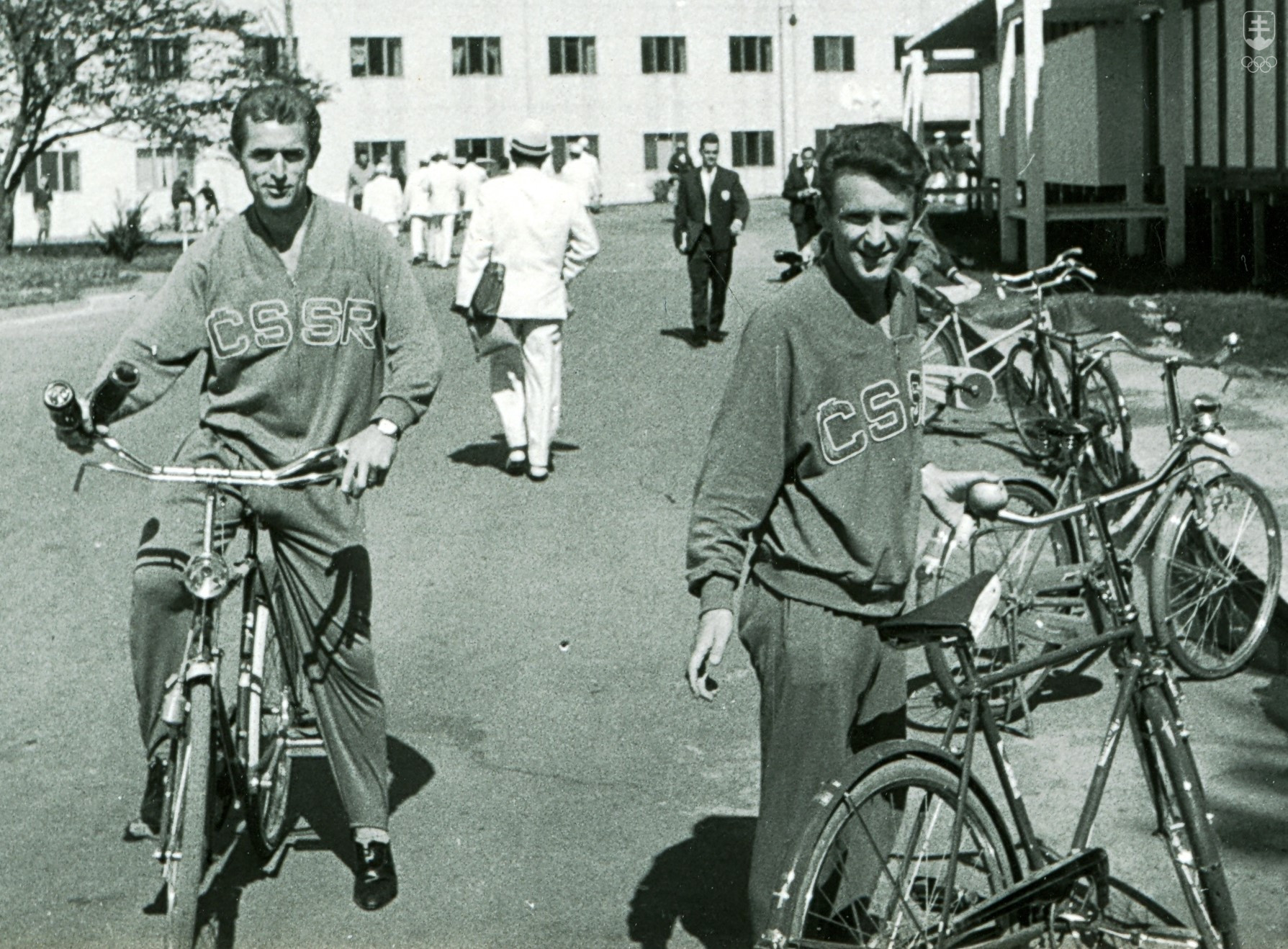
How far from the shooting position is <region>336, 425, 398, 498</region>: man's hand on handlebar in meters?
4.61

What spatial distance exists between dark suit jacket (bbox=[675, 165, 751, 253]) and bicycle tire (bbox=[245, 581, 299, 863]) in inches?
506

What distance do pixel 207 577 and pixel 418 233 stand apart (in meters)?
28.6

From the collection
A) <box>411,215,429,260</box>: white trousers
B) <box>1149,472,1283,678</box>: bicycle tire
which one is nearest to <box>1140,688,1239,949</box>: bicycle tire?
<box>1149,472,1283,678</box>: bicycle tire

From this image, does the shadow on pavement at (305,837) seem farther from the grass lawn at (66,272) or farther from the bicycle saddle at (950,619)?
the grass lawn at (66,272)

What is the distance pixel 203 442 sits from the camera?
4957mm

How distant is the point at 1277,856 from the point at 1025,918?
5.70 feet

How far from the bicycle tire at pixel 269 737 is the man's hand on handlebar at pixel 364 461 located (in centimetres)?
45

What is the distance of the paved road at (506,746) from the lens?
497cm

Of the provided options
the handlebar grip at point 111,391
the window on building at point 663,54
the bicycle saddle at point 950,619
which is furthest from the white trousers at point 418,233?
the window on building at point 663,54

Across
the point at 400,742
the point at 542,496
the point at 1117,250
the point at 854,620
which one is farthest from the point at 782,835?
the point at 1117,250

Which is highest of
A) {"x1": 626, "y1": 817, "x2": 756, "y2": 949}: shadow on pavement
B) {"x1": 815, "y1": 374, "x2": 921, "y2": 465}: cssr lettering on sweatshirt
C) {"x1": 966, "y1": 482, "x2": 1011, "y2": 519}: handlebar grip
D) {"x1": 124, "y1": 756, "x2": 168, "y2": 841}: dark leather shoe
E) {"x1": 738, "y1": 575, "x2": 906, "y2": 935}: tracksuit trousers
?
{"x1": 815, "y1": 374, "x2": 921, "y2": 465}: cssr lettering on sweatshirt

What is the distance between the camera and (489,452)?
41.1ft

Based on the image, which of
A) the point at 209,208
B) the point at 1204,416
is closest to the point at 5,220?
the point at 209,208

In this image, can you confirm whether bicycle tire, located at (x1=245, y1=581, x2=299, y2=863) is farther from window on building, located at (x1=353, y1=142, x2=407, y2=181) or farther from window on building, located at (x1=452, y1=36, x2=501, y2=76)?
window on building, located at (x1=452, y1=36, x2=501, y2=76)
